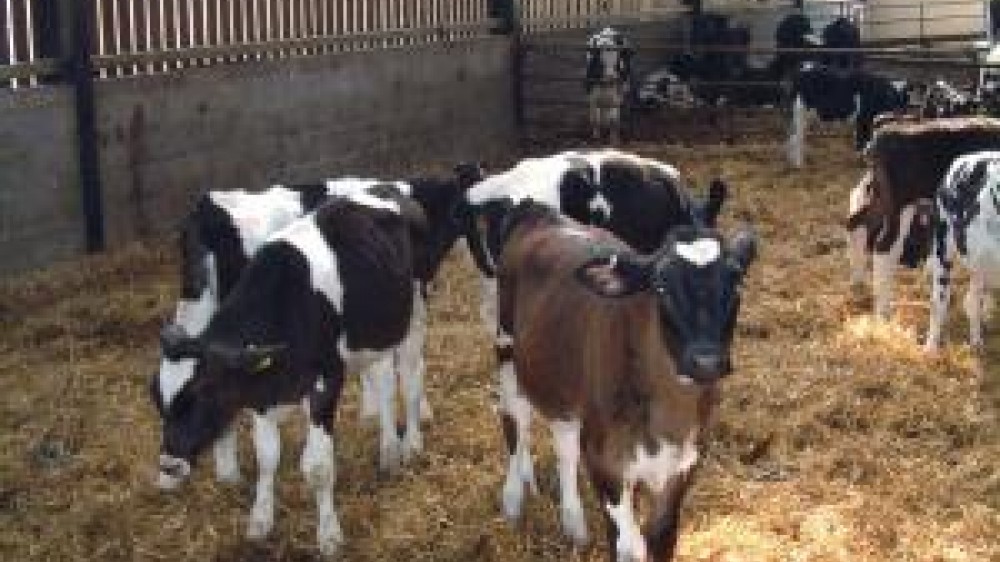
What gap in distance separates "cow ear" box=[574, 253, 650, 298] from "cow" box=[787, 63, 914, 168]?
11.5 metres

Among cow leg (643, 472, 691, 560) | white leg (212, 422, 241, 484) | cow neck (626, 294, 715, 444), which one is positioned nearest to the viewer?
cow neck (626, 294, 715, 444)

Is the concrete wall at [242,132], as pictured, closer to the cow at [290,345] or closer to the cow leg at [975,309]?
A: the cow at [290,345]

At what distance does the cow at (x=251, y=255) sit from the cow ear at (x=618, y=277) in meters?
2.12

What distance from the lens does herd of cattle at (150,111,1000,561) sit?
4.86 meters

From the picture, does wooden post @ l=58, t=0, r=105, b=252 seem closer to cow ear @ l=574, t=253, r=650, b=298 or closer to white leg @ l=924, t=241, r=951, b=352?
white leg @ l=924, t=241, r=951, b=352

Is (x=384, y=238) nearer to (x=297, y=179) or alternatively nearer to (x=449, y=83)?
(x=297, y=179)

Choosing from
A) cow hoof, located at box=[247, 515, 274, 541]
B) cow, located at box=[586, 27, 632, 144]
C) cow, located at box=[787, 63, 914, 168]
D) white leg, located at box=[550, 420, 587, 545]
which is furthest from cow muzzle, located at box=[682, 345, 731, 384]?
cow, located at box=[586, 27, 632, 144]

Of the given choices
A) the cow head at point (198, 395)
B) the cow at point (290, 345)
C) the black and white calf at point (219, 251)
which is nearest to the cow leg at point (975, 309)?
the cow at point (290, 345)

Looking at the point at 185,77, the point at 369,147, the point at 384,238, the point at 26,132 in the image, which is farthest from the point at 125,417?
the point at 369,147

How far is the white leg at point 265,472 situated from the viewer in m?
6.03

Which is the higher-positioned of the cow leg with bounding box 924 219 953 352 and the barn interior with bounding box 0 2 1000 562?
the cow leg with bounding box 924 219 953 352

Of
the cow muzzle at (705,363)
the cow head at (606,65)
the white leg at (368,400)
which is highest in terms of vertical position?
the cow head at (606,65)

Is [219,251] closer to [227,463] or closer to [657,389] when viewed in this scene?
[227,463]

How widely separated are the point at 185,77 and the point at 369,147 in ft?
9.64
